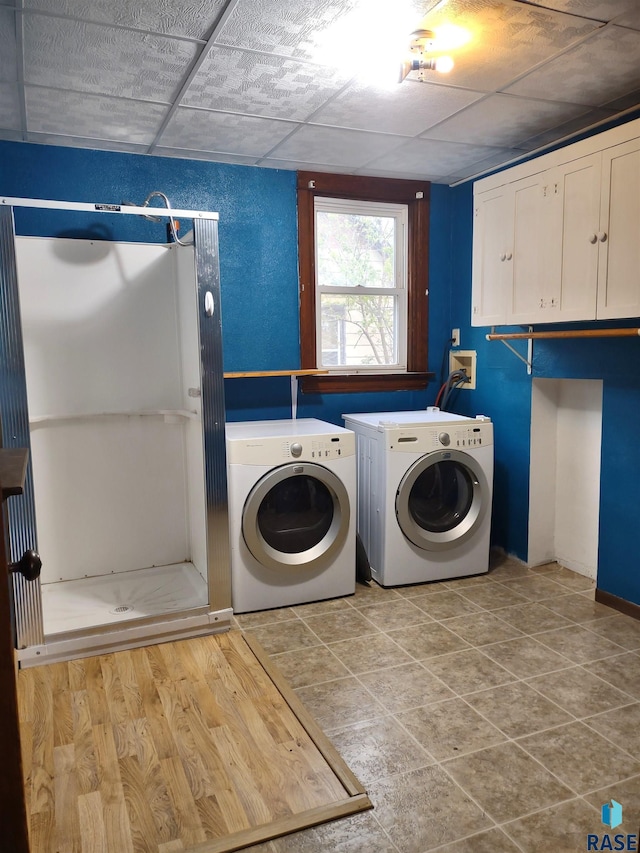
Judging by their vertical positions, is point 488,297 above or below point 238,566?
above

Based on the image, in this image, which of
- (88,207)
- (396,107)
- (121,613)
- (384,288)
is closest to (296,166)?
(384,288)

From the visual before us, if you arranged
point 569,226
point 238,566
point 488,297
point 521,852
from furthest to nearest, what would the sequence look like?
point 488,297
point 238,566
point 569,226
point 521,852

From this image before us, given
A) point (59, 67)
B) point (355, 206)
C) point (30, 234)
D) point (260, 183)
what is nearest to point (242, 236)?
point (260, 183)

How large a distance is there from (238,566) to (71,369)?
49.5 inches

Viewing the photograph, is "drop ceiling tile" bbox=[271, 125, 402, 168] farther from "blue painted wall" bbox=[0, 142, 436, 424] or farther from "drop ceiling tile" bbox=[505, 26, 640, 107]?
"drop ceiling tile" bbox=[505, 26, 640, 107]

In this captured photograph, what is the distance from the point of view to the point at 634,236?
2.48 metres

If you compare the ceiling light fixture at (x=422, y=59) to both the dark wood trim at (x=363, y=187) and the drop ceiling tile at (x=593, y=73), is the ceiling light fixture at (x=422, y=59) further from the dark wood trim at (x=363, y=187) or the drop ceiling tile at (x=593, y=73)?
the dark wood trim at (x=363, y=187)

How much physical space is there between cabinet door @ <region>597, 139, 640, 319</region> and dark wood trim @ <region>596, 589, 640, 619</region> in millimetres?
1348

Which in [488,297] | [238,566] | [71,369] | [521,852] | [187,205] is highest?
[187,205]

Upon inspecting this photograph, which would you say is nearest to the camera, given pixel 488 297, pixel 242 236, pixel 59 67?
pixel 59 67

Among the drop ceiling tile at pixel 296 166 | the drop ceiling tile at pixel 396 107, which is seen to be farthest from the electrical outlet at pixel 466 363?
the drop ceiling tile at pixel 396 107

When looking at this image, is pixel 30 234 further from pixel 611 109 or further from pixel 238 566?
pixel 611 109

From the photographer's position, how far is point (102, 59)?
226 centimetres

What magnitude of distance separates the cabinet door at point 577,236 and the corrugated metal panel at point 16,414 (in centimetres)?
226
